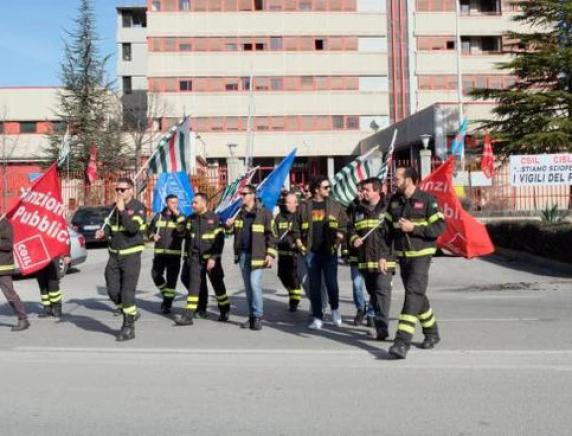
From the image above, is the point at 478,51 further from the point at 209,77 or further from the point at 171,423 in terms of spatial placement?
the point at 171,423

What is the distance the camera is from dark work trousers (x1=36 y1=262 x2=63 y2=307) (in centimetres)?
993

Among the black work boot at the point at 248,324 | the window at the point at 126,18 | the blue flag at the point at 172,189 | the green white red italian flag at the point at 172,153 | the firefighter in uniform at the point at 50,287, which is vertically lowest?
the black work boot at the point at 248,324

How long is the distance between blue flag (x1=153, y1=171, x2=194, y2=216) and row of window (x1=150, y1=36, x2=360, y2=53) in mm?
44186

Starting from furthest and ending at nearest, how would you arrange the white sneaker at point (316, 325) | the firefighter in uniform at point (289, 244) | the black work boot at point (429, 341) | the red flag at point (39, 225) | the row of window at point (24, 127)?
the row of window at point (24, 127) → the firefighter in uniform at point (289, 244) → the red flag at point (39, 225) → the white sneaker at point (316, 325) → the black work boot at point (429, 341)

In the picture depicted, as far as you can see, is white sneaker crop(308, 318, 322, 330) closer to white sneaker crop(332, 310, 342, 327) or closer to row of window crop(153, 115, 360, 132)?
white sneaker crop(332, 310, 342, 327)

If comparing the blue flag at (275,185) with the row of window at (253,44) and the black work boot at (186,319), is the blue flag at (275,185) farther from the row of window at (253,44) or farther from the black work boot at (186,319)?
the row of window at (253,44)

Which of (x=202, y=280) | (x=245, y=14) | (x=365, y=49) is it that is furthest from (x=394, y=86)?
(x=202, y=280)

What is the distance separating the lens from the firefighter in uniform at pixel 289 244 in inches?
380

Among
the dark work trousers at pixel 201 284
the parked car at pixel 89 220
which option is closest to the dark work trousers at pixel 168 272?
the dark work trousers at pixel 201 284

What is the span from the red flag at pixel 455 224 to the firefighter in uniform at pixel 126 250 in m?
3.94

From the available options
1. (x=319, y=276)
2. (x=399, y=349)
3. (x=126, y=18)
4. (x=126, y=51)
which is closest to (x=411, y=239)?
(x=399, y=349)

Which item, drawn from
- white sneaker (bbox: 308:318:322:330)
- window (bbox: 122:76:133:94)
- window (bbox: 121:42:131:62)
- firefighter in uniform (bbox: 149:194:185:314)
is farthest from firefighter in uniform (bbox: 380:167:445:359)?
window (bbox: 121:42:131:62)

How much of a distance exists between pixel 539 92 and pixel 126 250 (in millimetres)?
24875

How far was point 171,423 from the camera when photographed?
4.96m
